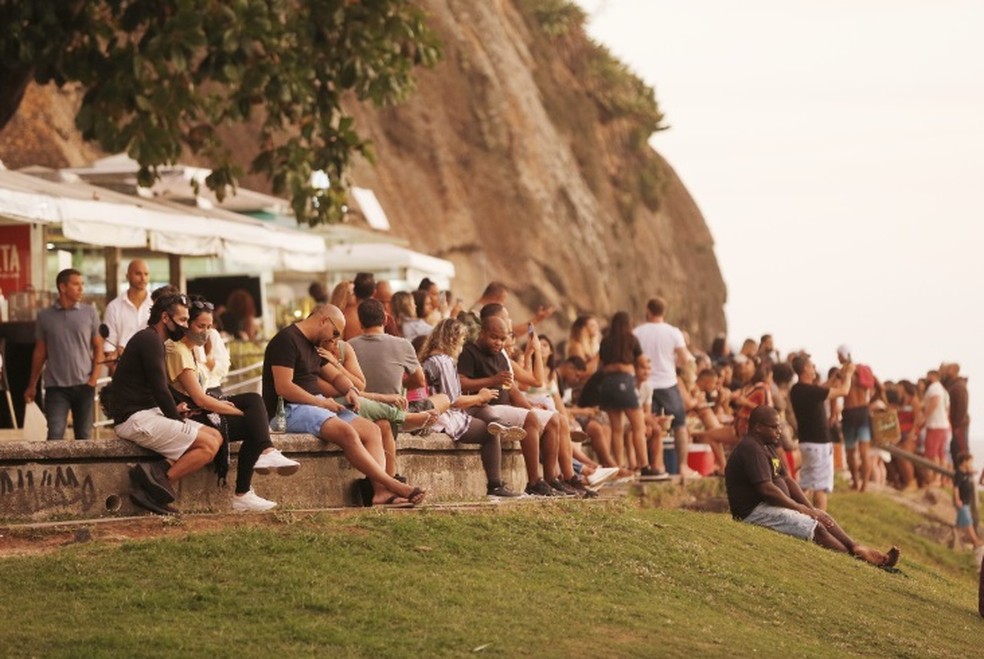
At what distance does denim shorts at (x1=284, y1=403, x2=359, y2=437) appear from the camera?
51.5ft

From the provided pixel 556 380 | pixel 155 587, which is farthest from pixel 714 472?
pixel 155 587

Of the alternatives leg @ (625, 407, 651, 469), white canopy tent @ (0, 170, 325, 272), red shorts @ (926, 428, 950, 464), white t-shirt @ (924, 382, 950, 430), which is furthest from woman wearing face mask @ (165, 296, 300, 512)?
red shorts @ (926, 428, 950, 464)

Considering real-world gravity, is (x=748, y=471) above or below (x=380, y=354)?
below

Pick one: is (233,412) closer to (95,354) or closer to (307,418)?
(307,418)

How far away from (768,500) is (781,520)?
0.21 meters

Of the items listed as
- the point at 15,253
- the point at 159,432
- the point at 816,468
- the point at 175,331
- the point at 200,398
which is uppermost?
the point at 15,253

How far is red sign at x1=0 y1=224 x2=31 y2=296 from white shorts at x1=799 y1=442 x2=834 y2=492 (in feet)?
29.1

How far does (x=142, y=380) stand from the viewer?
1446 centimetres

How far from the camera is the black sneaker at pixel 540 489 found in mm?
17984

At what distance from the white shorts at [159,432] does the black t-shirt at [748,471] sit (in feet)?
22.3

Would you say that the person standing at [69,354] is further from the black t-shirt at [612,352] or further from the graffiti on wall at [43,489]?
the black t-shirt at [612,352]

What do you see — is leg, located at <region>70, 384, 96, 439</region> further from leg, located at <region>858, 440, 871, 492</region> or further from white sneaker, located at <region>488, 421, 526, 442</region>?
leg, located at <region>858, 440, 871, 492</region>

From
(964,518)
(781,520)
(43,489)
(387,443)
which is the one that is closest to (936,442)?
(964,518)

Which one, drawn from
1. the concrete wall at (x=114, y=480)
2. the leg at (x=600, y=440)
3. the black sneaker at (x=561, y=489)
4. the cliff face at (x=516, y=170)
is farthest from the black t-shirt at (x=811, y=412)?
the cliff face at (x=516, y=170)
